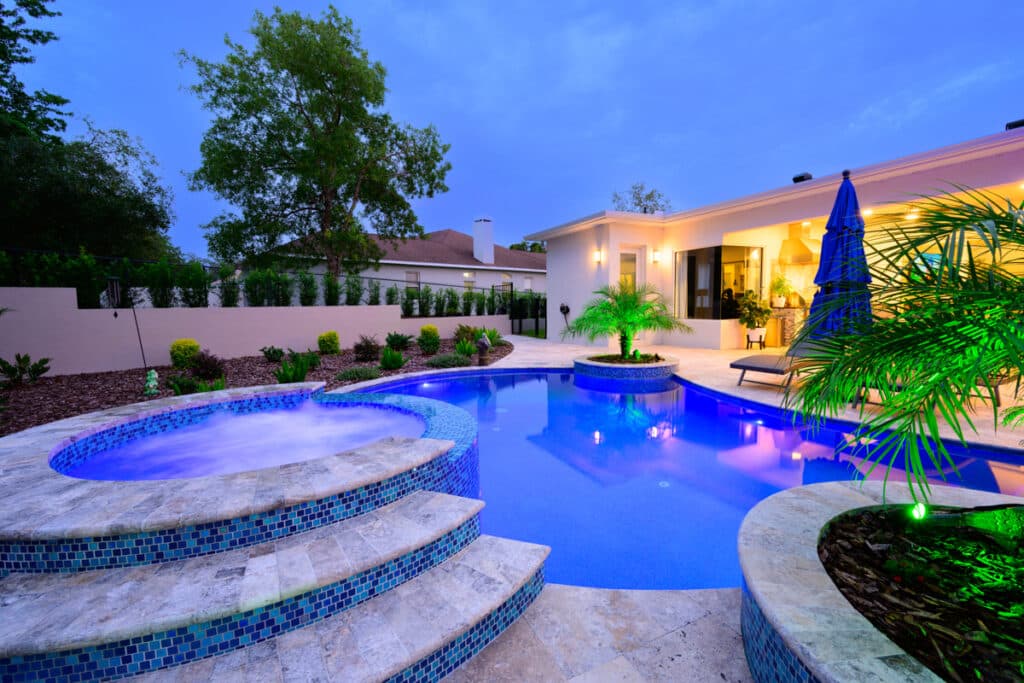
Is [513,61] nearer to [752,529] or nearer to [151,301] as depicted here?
[151,301]

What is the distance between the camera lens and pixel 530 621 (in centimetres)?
221

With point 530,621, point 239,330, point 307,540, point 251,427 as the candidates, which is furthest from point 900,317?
point 239,330

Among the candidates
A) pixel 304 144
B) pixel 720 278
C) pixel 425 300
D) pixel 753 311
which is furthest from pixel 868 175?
pixel 304 144

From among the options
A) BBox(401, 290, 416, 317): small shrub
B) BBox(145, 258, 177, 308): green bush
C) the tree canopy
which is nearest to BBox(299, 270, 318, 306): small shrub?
BBox(145, 258, 177, 308): green bush

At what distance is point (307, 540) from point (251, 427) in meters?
3.87

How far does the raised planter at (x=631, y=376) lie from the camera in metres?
8.21

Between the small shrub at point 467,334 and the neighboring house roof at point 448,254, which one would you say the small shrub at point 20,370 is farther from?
the neighboring house roof at point 448,254

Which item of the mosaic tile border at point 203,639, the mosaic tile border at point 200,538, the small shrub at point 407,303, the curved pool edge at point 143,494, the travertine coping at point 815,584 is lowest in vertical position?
the mosaic tile border at point 203,639

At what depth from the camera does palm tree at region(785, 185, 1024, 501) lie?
1.42 m

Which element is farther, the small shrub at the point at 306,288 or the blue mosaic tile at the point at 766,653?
the small shrub at the point at 306,288

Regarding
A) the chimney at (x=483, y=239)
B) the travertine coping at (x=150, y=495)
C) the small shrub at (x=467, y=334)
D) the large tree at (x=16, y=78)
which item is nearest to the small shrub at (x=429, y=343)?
the small shrub at (x=467, y=334)

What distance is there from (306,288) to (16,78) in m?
13.5

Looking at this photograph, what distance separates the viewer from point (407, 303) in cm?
1406

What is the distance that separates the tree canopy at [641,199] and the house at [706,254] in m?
14.4
